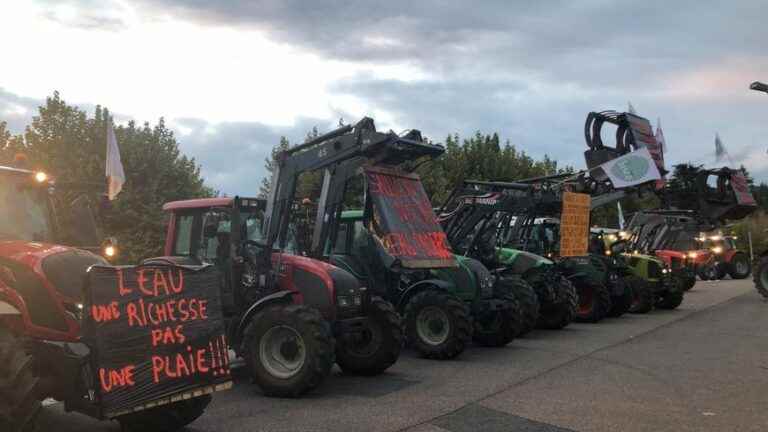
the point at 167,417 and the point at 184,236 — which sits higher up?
the point at 184,236

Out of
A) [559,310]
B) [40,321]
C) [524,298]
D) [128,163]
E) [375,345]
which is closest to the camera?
[40,321]

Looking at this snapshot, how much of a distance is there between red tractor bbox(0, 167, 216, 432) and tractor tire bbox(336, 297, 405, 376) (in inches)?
121

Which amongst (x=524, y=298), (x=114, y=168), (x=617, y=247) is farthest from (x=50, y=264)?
(x=617, y=247)

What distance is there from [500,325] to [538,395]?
12.5 feet

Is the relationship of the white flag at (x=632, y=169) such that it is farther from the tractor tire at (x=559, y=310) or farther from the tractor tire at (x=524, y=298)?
the tractor tire at (x=524, y=298)

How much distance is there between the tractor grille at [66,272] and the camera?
5668 mm

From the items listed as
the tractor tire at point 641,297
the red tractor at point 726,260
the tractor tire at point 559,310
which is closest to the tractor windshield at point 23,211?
the tractor tire at point 559,310

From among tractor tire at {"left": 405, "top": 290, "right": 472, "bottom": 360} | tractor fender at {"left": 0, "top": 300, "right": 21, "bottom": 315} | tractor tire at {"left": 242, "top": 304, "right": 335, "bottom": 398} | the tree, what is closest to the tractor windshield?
tractor fender at {"left": 0, "top": 300, "right": 21, "bottom": 315}

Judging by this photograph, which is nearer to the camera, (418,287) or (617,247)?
(418,287)

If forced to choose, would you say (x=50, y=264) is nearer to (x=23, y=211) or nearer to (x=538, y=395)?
(x=23, y=211)

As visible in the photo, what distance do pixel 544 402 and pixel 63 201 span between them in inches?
210

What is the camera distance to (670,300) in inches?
743

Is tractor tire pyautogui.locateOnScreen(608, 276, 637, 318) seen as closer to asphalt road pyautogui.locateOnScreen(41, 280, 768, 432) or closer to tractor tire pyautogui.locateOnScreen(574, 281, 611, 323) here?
tractor tire pyautogui.locateOnScreen(574, 281, 611, 323)

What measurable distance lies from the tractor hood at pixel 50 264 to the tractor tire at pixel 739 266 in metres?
34.4
